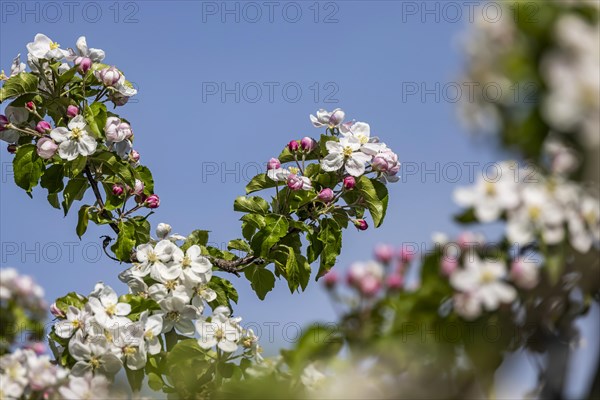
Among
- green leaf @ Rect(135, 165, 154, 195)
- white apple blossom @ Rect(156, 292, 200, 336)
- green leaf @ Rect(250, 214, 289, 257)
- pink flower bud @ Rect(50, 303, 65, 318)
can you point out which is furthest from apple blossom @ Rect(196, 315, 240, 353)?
green leaf @ Rect(135, 165, 154, 195)

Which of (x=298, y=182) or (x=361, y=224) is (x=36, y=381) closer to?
(x=298, y=182)

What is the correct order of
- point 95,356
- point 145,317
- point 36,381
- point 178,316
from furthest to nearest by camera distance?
point 178,316
point 145,317
point 95,356
point 36,381

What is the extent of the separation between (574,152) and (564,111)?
0.29 metres

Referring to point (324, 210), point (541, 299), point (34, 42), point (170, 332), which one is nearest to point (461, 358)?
point (541, 299)

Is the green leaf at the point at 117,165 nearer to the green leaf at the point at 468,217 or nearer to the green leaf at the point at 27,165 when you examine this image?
the green leaf at the point at 27,165

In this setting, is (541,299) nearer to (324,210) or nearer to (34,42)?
(324,210)

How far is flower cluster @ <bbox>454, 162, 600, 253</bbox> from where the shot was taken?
1662 mm

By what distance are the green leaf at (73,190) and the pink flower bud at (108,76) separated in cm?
54

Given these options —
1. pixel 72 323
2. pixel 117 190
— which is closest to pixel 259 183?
pixel 117 190

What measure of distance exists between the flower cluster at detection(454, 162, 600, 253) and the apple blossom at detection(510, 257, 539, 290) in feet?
0.16

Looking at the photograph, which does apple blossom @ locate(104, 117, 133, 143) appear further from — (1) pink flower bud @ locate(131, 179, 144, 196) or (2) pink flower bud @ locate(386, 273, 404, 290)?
(2) pink flower bud @ locate(386, 273, 404, 290)

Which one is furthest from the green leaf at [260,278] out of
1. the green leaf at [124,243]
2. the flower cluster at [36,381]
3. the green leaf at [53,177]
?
the flower cluster at [36,381]

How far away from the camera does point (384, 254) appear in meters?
1.92

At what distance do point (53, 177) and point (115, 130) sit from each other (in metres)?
0.52
